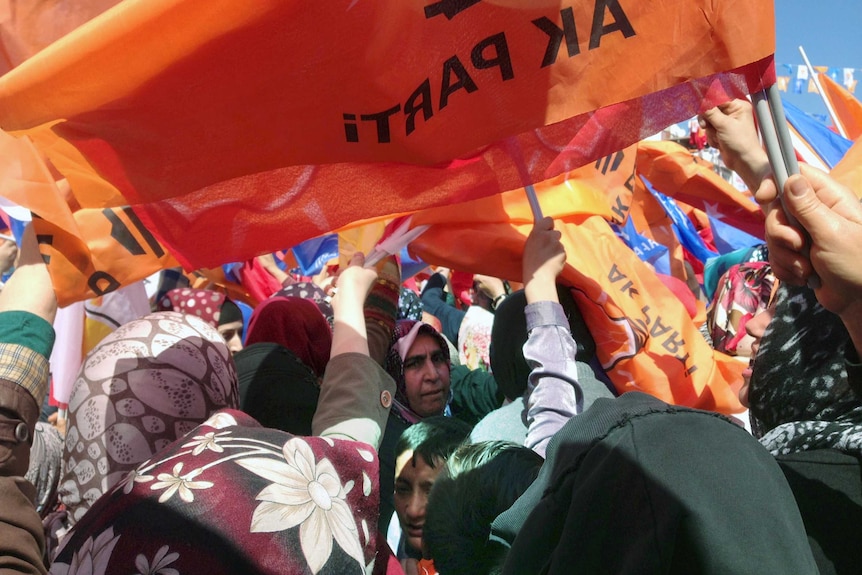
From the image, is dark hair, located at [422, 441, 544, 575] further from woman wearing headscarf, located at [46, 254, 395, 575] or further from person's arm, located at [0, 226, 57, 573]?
person's arm, located at [0, 226, 57, 573]

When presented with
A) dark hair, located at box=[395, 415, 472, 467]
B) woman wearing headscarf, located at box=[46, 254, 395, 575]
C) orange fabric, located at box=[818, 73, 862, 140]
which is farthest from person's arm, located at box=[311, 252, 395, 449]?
orange fabric, located at box=[818, 73, 862, 140]

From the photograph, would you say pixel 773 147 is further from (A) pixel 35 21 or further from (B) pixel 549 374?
(A) pixel 35 21

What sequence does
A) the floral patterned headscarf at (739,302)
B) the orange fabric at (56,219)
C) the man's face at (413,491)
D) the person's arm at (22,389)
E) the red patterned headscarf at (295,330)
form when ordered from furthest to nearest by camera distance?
1. the floral patterned headscarf at (739,302)
2. the red patterned headscarf at (295,330)
3. the man's face at (413,491)
4. the orange fabric at (56,219)
5. the person's arm at (22,389)

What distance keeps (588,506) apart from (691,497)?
131mm

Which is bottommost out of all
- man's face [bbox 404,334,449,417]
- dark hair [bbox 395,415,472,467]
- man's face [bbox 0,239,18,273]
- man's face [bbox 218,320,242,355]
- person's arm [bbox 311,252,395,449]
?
man's face [bbox 404,334,449,417]

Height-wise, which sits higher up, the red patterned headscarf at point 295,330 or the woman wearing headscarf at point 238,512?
the woman wearing headscarf at point 238,512

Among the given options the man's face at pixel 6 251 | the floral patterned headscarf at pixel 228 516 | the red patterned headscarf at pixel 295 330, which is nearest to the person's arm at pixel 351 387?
the floral patterned headscarf at pixel 228 516

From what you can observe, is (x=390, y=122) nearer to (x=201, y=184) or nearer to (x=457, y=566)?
(x=201, y=184)

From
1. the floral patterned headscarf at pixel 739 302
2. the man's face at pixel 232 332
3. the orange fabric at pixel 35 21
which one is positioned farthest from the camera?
the man's face at pixel 232 332

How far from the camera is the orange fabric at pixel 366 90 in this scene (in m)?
1.38

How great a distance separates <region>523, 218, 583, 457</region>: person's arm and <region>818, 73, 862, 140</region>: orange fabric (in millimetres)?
2616

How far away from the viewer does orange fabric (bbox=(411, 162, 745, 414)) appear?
220cm

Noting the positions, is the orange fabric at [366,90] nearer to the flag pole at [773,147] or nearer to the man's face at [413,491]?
the flag pole at [773,147]

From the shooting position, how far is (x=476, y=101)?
1.59 metres
